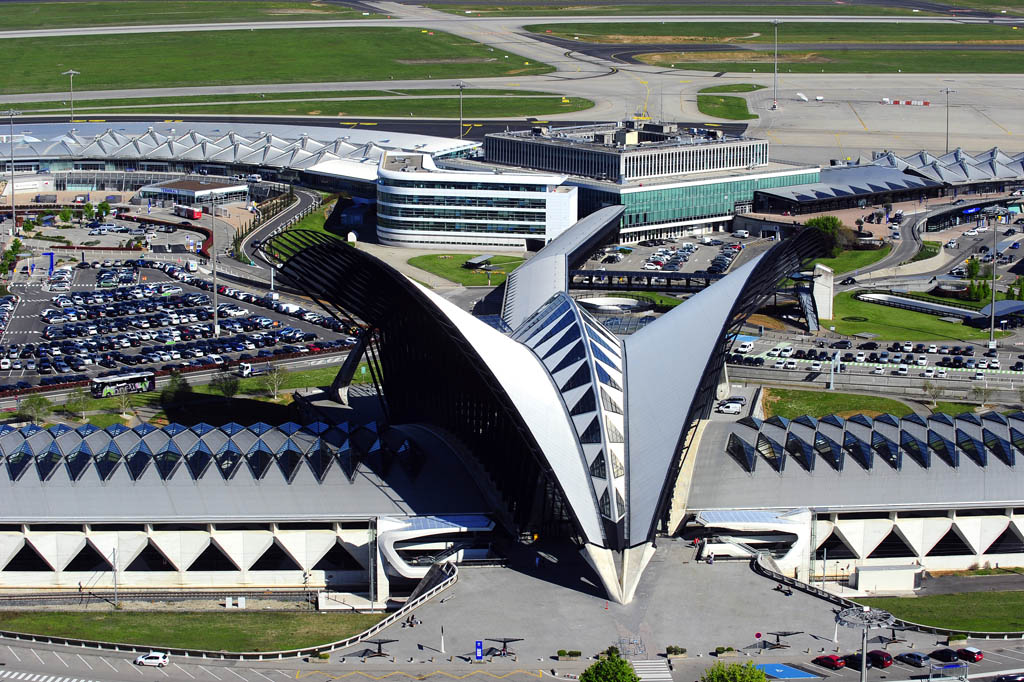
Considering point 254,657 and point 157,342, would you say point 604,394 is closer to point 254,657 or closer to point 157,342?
point 254,657

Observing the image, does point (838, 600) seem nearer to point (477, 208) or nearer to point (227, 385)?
point (227, 385)

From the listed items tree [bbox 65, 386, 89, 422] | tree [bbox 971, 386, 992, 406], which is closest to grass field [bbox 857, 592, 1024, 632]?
tree [bbox 971, 386, 992, 406]

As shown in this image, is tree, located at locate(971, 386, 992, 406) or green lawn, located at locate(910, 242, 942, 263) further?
green lawn, located at locate(910, 242, 942, 263)

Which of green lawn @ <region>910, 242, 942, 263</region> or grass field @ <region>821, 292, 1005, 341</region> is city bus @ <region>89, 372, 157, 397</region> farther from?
green lawn @ <region>910, 242, 942, 263</region>

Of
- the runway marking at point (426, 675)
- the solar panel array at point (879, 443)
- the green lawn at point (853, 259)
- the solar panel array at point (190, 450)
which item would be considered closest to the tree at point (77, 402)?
the solar panel array at point (190, 450)

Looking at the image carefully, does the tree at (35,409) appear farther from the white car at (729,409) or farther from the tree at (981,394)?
the tree at (981,394)

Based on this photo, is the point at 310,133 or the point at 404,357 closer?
the point at 404,357

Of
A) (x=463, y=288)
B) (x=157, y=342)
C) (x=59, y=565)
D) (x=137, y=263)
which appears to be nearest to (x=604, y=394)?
(x=59, y=565)

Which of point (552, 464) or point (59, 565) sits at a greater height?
point (552, 464)
